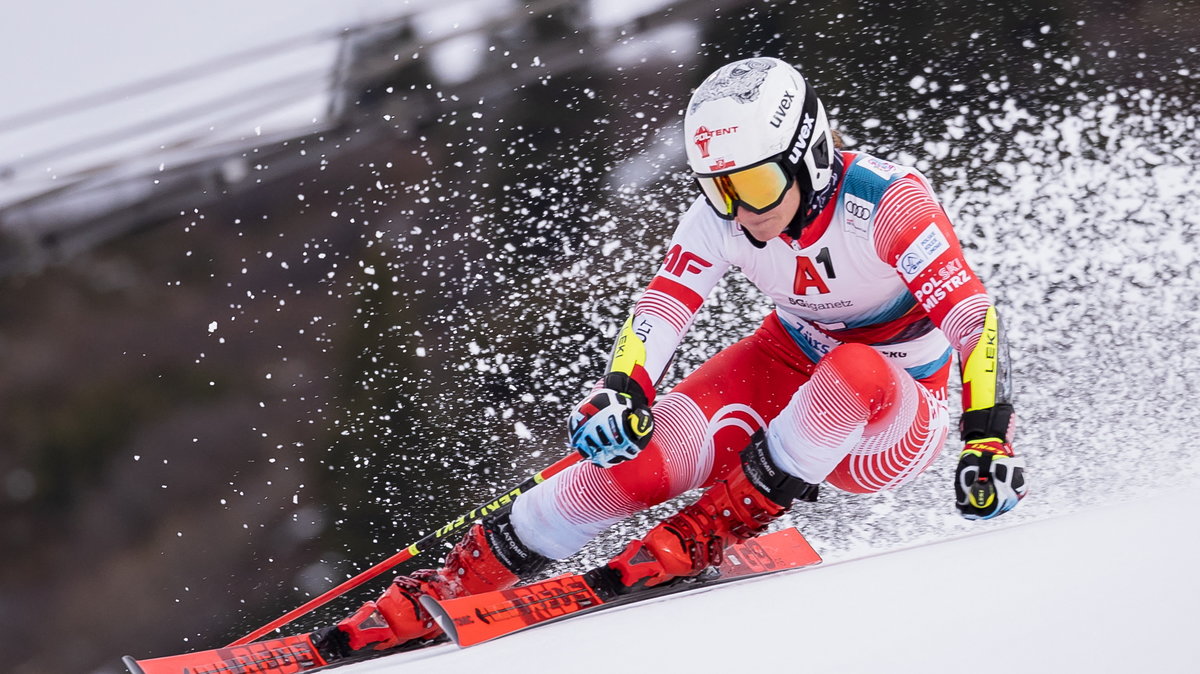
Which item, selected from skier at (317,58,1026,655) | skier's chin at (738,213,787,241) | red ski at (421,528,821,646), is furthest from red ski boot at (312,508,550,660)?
skier's chin at (738,213,787,241)

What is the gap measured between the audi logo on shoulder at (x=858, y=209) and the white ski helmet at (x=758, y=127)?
0.07 meters

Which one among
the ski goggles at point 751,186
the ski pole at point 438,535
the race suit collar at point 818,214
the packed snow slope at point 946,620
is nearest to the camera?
the packed snow slope at point 946,620

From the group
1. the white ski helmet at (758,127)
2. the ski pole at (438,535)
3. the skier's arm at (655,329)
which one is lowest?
the ski pole at (438,535)

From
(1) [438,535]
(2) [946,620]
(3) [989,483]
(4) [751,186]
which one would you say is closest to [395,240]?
(1) [438,535]

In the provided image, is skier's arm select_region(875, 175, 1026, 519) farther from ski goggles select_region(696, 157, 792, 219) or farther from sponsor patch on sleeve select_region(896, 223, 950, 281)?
ski goggles select_region(696, 157, 792, 219)

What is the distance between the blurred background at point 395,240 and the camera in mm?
3754

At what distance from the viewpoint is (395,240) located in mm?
4234

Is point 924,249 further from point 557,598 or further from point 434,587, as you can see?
point 434,587

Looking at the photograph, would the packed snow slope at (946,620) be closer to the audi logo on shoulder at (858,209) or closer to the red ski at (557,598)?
the red ski at (557,598)

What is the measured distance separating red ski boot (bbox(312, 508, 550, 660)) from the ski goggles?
2.52ft

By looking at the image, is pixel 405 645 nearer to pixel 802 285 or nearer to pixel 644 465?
pixel 644 465

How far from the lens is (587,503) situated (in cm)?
185

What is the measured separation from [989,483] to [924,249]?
44cm

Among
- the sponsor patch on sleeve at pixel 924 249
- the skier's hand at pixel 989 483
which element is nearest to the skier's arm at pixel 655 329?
the sponsor patch on sleeve at pixel 924 249
